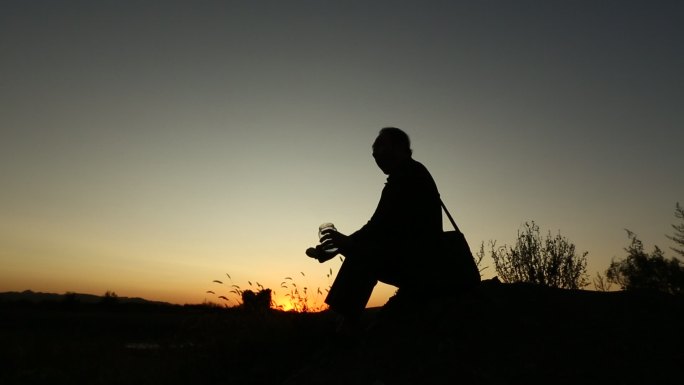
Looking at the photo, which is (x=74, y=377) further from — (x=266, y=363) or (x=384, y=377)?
Answer: (x=384, y=377)

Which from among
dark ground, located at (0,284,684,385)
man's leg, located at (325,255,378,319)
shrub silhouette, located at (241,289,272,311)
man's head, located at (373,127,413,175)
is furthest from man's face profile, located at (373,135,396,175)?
shrub silhouette, located at (241,289,272,311)

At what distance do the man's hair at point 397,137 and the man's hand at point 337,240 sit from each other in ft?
3.32

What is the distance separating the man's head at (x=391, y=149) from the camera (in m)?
3.77

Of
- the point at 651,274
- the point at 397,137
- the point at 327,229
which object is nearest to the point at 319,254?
the point at 327,229

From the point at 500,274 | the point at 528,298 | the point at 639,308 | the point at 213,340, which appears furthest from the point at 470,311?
the point at 500,274

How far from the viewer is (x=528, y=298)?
4418mm

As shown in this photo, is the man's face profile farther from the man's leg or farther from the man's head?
the man's leg

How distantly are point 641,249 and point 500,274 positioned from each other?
4784mm

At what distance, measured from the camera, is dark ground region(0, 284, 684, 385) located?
10.7ft

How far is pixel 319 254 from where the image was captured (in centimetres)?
346

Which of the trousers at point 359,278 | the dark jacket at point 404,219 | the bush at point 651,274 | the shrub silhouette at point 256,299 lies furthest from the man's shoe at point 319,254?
the bush at point 651,274

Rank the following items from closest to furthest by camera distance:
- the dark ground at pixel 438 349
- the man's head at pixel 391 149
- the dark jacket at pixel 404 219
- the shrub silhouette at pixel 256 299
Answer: the dark ground at pixel 438 349
the dark jacket at pixel 404 219
the man's head at pixel 391 149
the shrub silhouette at pixel 256 299

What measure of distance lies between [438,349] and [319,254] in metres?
1.28

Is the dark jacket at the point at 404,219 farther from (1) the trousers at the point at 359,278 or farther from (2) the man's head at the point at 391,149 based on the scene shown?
(2) the man's head at the point at 391,149
